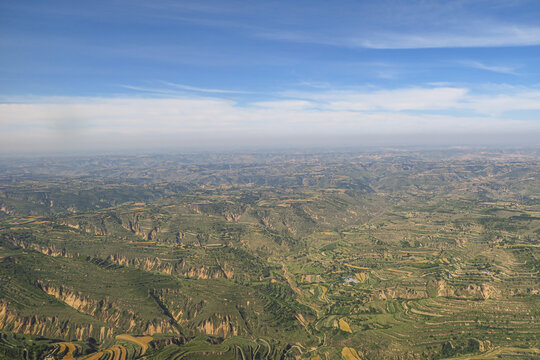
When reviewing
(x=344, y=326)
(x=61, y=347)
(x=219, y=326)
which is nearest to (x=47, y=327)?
(x=61, y=347)

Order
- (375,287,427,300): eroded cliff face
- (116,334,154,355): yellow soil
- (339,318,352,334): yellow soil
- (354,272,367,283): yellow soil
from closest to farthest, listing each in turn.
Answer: (116,334,154,355): yellow soil, (339,318,352,334): yellow soil, (375,287,427,300): eroded cliff face, (354,272,367,283): yellow soil

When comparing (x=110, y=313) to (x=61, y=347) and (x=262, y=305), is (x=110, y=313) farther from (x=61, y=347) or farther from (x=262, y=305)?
(x=262, y=305)

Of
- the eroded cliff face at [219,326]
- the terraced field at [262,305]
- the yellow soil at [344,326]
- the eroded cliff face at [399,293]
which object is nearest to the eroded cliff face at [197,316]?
the eroded cliff face at [219,326]

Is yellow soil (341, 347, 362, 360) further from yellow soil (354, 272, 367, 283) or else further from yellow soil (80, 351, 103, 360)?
yellow soil (80, 351, 103, 360)

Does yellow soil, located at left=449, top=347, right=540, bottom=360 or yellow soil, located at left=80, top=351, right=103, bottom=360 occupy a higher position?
yellow soil, located at left=449, top=347, right=540, bottom=360

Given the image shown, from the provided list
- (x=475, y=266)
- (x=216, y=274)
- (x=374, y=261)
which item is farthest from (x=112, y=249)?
(x=475, y=266)

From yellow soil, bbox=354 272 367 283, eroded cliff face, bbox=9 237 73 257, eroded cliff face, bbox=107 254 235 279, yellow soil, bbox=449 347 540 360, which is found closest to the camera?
yellow soil, bbox=449 347 540 360

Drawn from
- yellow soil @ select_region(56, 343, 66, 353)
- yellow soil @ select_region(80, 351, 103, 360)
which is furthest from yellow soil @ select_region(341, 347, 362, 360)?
yellow soil @ select_region(56, 343, 66, 353)

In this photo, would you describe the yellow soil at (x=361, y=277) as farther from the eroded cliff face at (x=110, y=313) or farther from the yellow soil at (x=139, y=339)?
the yellow soil at (x=139, y=339)
